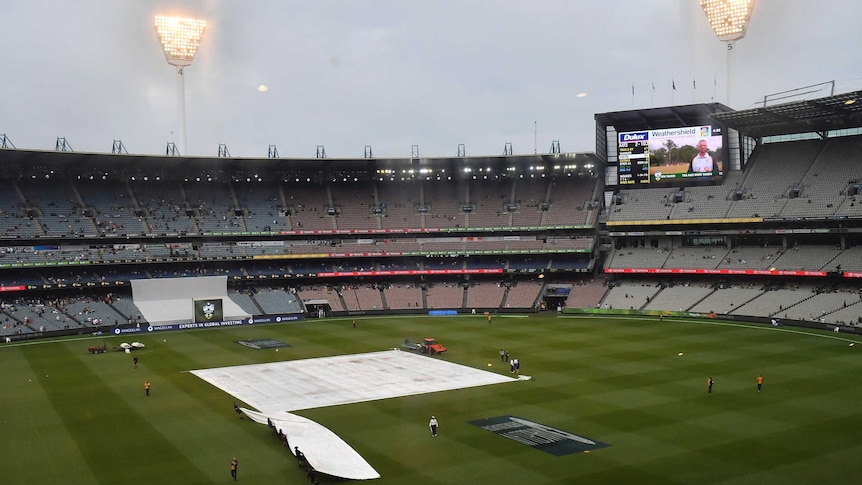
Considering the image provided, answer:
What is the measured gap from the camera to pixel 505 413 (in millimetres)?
35688

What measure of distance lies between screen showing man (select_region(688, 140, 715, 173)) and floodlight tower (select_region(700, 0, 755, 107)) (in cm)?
1222

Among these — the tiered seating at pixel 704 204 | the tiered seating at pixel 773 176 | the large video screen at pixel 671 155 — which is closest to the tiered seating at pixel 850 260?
the tiered seating at pixel 773 176

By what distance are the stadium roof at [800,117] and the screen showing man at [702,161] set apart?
4538mm

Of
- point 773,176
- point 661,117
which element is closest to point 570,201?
point 661,117

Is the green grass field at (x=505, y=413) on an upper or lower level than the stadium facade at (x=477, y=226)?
lower

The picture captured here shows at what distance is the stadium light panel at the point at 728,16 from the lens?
7800cm

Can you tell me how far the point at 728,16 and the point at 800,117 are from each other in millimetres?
14355

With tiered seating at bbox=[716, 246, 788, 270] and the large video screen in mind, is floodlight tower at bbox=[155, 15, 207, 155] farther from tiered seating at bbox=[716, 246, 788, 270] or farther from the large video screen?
tiered seating at bbox=[716, 246, 788, 270]

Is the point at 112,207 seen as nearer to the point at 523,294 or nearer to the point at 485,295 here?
the point at 485,295

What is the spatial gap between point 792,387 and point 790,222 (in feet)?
133

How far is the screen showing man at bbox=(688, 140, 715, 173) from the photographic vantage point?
3302 inches

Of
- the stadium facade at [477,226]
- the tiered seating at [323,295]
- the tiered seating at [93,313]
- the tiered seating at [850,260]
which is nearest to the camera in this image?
the tiered seating at [850,260]

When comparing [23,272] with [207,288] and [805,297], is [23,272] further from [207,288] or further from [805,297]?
[805,297]

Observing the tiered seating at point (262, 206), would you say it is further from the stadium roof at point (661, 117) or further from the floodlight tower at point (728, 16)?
the floodlight tower at point (728, 16)
